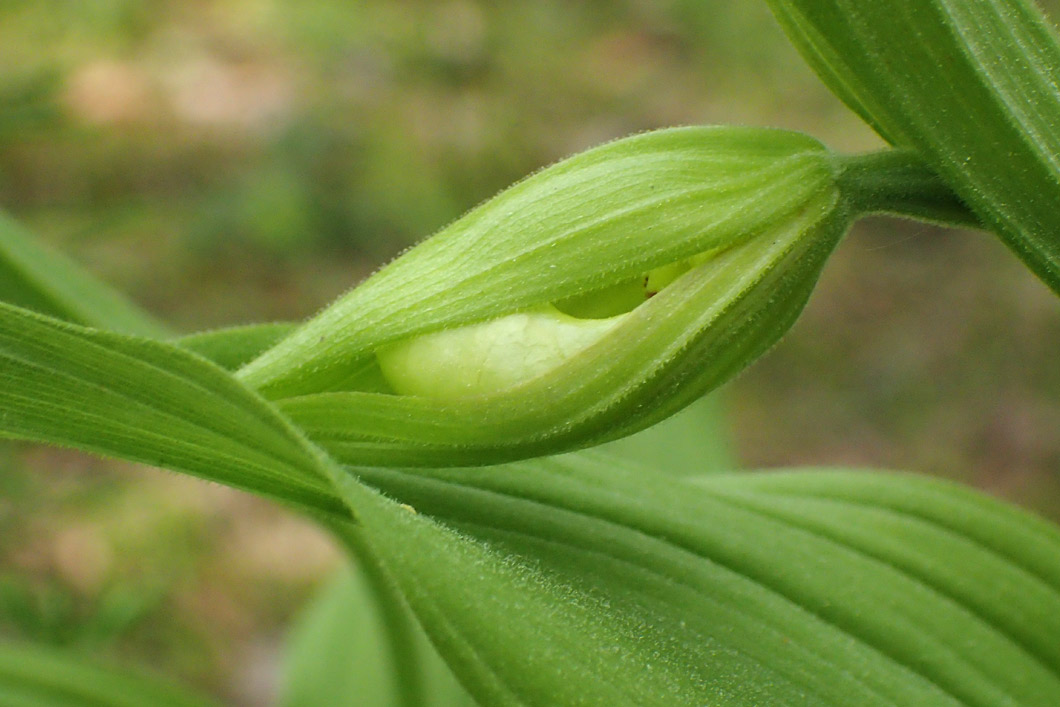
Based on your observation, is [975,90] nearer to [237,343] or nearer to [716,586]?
[716,586]

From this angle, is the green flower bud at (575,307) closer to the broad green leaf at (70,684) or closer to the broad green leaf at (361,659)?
the broad green leaf at (361,659)

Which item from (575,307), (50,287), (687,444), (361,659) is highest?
(50,287)

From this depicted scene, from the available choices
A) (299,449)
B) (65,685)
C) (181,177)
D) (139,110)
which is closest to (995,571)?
(299,449)

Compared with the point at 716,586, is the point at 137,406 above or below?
above

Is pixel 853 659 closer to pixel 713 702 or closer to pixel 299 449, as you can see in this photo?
pixel 713 702

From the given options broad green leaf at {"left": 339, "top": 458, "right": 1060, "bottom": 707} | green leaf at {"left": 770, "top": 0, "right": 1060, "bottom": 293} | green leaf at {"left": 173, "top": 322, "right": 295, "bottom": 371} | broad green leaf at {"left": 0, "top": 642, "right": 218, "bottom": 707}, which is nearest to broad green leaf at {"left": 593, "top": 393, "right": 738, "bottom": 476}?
broad green leaf at {"left": 339, "top": 458, "right": 1060, "bottom": 707}

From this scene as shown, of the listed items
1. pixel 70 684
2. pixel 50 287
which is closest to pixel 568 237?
pixel 50 287

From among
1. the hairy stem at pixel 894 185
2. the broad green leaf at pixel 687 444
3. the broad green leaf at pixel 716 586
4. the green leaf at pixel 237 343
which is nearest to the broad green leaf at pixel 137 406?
the broad green leaf at pixel 716 586
